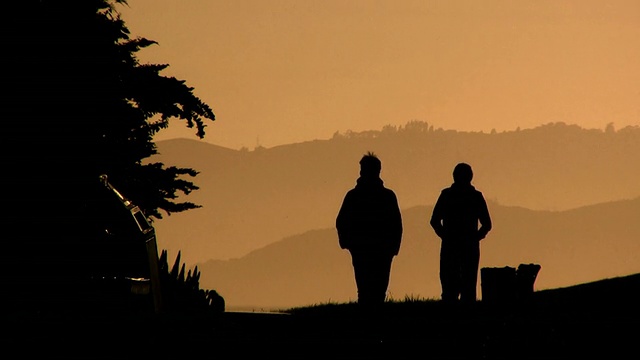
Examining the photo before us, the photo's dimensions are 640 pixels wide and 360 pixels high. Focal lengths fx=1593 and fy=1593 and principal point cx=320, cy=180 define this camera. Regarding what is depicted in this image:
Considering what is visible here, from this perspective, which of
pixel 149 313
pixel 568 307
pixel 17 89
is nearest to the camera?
pixel 149 313

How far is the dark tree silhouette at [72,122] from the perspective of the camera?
52.6 ft

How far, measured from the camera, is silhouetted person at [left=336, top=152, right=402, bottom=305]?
16578mm

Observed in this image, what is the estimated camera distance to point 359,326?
1439 cm

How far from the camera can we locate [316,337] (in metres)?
13.2

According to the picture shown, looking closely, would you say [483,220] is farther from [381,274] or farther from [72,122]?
[72,122]

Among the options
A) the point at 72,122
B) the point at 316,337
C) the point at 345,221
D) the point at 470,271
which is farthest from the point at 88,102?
the point at 316,337

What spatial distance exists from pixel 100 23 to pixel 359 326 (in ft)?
22.9

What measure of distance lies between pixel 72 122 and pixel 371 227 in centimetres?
404

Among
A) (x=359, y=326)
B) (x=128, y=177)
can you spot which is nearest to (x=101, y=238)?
(x=359, y=326)

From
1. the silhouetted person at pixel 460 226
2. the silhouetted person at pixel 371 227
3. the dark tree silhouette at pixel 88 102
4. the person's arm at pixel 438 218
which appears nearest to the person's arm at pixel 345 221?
the silhouetted person at pixel 371 227

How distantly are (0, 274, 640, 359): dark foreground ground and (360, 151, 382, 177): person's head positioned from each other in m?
2.01

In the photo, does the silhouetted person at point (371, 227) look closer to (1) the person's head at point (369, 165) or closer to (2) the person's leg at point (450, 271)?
(1) the person's head at point (369, 165)

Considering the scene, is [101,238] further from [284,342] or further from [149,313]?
[284,342]

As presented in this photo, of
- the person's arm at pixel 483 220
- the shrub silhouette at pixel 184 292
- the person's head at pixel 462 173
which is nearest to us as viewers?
the person's head at pixel 462 173
